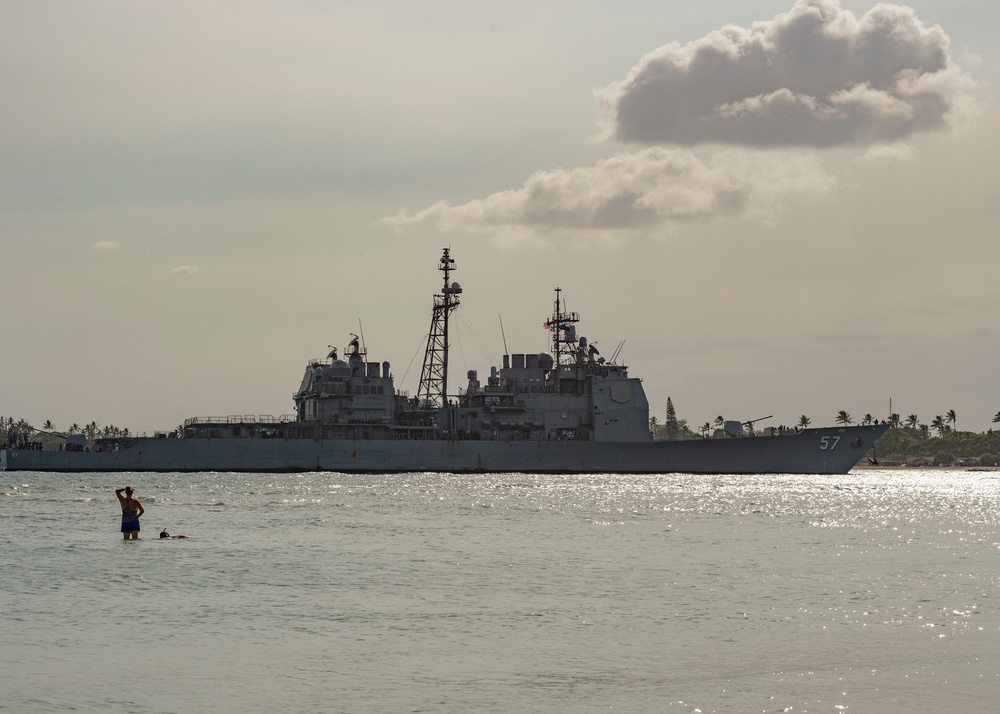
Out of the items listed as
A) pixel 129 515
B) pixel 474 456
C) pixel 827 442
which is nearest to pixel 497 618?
pixel 129 515

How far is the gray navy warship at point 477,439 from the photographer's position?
71750 millimetres

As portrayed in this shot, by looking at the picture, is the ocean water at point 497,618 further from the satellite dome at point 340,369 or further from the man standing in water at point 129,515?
the satellite dome at point 340,369

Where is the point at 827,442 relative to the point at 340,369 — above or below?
below

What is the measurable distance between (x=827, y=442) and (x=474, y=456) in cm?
2416

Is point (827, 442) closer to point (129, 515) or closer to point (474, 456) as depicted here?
point (474, 456)

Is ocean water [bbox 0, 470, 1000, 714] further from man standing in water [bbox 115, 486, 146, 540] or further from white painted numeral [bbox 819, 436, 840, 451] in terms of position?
white painted numeral [bbox 819, 436, 840, 451]

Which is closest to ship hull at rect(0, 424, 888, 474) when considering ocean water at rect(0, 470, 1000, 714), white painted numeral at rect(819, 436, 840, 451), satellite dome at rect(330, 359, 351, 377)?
white painted numeral at rect(819, 436, 840, 451)

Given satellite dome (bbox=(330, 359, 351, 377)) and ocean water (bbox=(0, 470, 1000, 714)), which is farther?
satellite dome (bbox=(330, 359, 351, 377))

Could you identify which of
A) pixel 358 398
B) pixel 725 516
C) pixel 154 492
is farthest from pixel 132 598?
pixel 358 398

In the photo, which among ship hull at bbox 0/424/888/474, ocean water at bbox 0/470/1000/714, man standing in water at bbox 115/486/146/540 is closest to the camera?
ocean water at bbox 0/470/1000/714

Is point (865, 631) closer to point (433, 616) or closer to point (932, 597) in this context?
point (932, 597)

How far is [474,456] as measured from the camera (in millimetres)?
73688

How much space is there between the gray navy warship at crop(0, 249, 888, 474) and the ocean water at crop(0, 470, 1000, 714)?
40.1 m

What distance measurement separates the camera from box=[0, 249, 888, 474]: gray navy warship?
235ft
